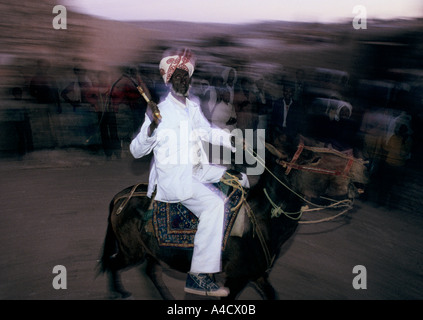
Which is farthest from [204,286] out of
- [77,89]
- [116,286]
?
[77,89]

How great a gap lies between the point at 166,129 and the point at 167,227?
83cm

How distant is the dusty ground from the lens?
10.4 feet

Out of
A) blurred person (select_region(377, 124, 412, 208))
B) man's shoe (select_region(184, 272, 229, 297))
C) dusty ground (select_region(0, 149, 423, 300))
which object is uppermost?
blurred person (select_region(377, 124, 412, 208))

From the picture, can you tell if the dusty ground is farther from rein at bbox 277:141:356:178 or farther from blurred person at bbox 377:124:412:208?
rein at bbox 277:141:356:178

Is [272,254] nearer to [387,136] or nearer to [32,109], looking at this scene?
[387,136]

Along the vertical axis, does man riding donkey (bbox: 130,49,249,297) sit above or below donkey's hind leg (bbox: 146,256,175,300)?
above

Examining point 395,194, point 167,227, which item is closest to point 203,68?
point 167,227

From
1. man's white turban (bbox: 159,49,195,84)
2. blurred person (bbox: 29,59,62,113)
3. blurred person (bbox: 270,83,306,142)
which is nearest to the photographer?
man's white turban (bbox: 159,49,195,84)

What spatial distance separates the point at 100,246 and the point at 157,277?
1.22 metres

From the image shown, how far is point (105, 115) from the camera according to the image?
6.62 meters

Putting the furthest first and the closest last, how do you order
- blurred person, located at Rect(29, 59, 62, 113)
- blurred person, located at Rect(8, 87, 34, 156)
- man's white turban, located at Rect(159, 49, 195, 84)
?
blurred person, located at Rect(8, 87, 34, 156)
blurred person, located at Rect(29, 59, 62, 113)
man's white turban, located at Rect(159, 49, 195, 84)

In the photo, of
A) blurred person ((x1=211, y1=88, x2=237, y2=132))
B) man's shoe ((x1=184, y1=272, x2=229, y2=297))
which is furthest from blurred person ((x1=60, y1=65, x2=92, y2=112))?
man's shoe ((x1=184, y1=272, x2=229, y2=297))
